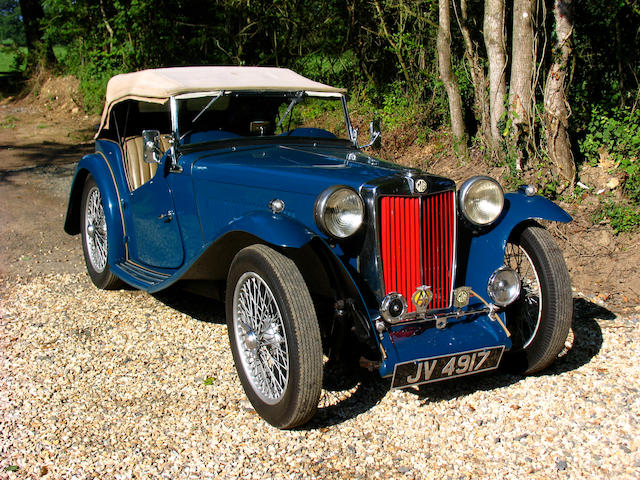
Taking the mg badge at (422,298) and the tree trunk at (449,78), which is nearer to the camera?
the mg badge at (422,298)

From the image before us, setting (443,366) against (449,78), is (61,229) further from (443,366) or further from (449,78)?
(443,366)

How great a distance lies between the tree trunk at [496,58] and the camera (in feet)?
20.2

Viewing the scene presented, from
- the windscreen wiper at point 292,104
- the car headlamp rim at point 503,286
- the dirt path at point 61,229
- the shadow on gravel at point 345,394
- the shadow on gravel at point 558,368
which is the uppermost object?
the windscreen wiper at point 292,104

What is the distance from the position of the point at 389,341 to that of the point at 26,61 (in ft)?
51.5

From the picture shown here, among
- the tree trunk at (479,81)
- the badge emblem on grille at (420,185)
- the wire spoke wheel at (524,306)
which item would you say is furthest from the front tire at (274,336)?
the tree trunk at (479,81)

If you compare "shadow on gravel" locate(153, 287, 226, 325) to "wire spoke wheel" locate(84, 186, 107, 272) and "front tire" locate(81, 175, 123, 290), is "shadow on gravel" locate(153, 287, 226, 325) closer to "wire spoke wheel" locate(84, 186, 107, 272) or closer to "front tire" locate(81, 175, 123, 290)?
"front tire" locate(81, 175, 123, 290)

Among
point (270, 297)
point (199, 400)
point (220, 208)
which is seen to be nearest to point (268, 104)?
point (220, 208)

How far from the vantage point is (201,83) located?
4160mm

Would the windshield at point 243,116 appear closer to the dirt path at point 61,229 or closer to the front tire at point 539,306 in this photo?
the front tire at point 539,306

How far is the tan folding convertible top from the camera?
4.09 metres

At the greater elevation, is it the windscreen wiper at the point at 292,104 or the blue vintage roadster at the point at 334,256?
the windscreen wiper at the point at 292,104

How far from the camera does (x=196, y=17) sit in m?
10.9

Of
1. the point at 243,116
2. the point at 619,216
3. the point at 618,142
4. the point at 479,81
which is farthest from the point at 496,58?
the point at 243,116

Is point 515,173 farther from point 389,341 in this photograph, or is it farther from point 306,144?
point 389,341
